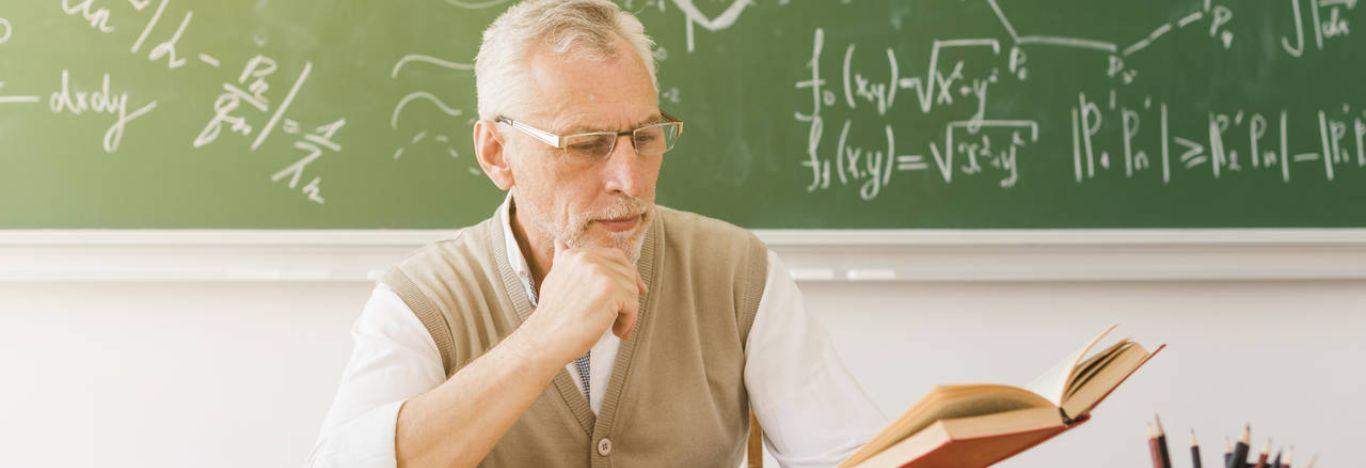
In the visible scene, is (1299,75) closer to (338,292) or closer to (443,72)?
(443,72)

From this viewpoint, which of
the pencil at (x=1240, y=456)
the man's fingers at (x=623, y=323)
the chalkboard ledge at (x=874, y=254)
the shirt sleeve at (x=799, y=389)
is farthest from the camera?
the chalkboard ledge at (x=874, y=254)

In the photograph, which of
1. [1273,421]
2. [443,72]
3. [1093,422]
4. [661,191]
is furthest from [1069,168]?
[443,72]

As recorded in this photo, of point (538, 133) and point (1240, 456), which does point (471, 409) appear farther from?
point (1240, 456)

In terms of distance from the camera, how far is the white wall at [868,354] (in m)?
2.43

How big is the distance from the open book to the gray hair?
27.1 inches

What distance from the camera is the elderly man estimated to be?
1.41 metres

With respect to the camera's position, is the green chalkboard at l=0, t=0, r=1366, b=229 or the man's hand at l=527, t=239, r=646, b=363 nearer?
the man's hand at l=527, t=239, r=646, b=363

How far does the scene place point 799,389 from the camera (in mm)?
1561

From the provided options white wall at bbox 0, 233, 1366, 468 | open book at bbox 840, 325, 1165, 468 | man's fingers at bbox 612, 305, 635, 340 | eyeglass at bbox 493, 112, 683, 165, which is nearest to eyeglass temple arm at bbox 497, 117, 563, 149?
eyeglass at bbox 493, 112, 683, 165

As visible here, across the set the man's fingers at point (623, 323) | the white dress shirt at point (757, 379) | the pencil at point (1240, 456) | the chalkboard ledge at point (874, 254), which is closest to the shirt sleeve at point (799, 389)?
the white dress shirt at point (757, 379)

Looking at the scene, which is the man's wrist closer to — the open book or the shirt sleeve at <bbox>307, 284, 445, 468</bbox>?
the shirt sleeve at <bbox>307, 284, 445, 468</bbox>

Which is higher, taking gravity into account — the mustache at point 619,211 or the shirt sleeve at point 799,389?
the mustache at point 619,211

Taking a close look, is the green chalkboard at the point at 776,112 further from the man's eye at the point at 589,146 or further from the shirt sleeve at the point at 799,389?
the man's eye at the point at 589,146

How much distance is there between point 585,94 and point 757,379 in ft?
1.60
